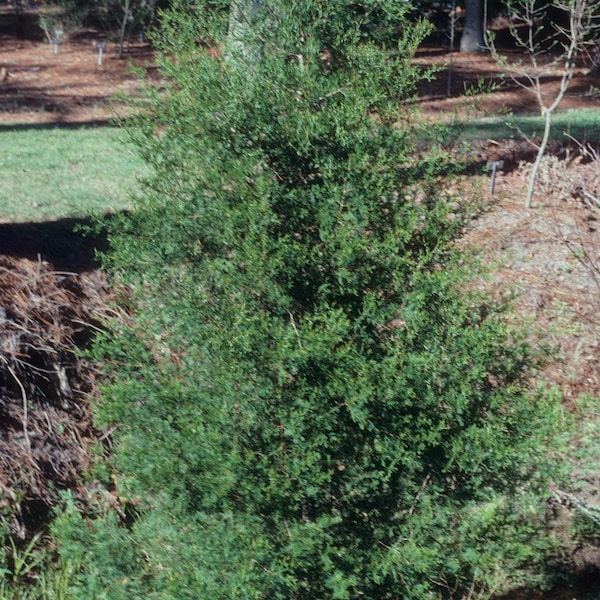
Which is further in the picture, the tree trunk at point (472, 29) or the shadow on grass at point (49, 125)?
the tree trunk at point (472, 29)

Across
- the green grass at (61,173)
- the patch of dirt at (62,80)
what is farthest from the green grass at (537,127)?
the patch of dirt at (62,80)

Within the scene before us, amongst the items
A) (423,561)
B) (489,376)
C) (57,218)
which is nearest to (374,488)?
(423,561)

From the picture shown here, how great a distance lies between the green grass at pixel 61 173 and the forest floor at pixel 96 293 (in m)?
0.41

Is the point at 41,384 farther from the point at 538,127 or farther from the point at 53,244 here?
the point at 538,127

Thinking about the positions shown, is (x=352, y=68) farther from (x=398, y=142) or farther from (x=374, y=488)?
(x=374, y=488)

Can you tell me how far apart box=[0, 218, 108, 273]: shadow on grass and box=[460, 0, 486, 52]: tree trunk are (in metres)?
15.1

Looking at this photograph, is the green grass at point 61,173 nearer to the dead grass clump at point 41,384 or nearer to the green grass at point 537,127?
the dead grass clump at point 41,384

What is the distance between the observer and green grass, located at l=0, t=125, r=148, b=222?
25.9 ft

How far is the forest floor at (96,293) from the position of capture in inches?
239

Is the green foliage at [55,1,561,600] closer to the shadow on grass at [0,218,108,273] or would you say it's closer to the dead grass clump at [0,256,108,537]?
the dead grass clump at [0,256,108,537]

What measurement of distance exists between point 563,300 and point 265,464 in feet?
17.8

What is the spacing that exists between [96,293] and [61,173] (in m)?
2.74

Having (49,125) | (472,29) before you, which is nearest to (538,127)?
(49,125)

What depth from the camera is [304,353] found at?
3.68 metres
